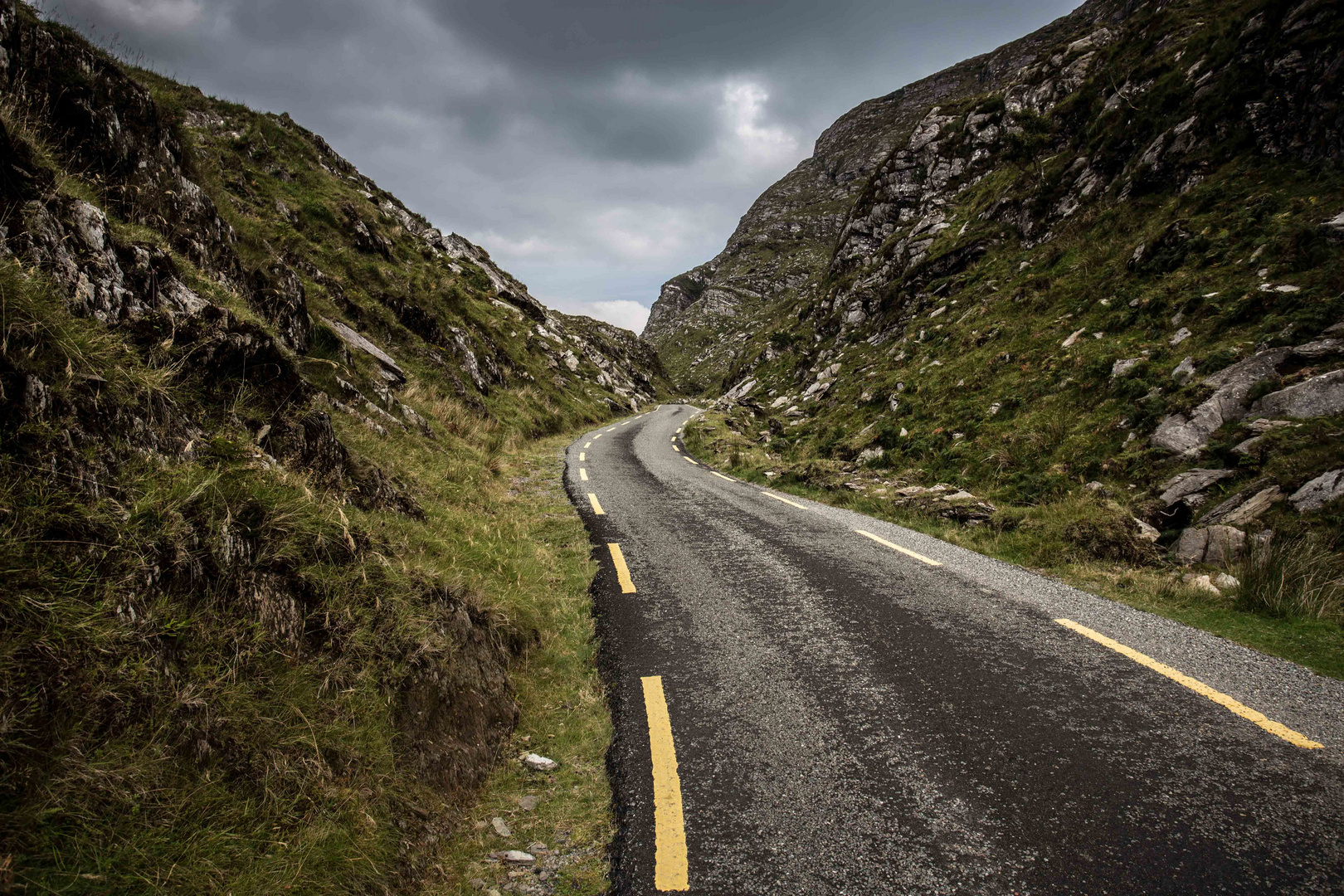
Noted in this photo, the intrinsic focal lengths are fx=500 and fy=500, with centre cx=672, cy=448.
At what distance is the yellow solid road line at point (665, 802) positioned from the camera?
2730mm

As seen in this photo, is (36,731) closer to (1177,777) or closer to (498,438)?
(1177,777)

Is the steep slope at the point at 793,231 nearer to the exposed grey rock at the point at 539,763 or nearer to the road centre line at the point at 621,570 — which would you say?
the road centre line at the point at 621,570

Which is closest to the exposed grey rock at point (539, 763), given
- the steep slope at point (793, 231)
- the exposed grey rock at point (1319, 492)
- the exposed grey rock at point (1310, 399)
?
the exposed grey rock at point (1319, 492)

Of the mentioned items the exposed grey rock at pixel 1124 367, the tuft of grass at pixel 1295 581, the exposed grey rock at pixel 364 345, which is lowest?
the tuft of grass at pixel 1295 581

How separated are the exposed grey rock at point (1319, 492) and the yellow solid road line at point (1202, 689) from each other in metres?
3.82

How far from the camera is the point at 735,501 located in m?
11.7

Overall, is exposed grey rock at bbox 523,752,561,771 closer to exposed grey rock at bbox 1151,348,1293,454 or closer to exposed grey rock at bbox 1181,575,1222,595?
exposed grey rock at bbox 1181,575,1222,595

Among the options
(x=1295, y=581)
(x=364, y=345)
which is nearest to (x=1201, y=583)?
(x=1295, y=581)

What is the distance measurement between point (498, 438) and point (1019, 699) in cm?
1526

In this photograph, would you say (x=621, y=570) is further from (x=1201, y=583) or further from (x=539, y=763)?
(x=1201, y=583)

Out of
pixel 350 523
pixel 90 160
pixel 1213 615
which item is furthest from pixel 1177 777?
pixel 90 160

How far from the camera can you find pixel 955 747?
11.7 ft

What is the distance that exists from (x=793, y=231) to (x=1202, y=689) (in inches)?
6684

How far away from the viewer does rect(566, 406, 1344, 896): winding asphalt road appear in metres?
2.70
